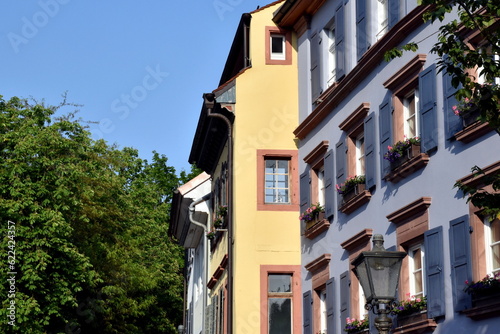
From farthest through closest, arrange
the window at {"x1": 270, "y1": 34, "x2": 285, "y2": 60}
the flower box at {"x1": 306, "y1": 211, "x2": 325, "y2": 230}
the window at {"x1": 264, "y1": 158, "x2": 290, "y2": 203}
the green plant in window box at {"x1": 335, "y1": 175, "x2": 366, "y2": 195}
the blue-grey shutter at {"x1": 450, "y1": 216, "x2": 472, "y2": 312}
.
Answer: the window at {"x1": 270, "y1": 34, "x2": 285, "y2": 60} < the window at {"x1": 264, "y1": 158, "x2": 290, "y2": 203} < the flower box at {"x1": 306, "y1": 211, "x2": 325, "y2": 230} < the green plant in window box at {"x1": 335, "y1": 175, "x2": 366, "y2": 195} < the blue-grey shutter at {"x1": 450, "y1": 216, "x2": 472, "y2": 312}

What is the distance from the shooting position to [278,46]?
25203 millimetres

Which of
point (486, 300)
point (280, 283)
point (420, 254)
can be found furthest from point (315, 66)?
point (486, 300)

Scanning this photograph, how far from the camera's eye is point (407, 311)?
16.1 meters

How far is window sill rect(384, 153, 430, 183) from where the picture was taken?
16.0 meters

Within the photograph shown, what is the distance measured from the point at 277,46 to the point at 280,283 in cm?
593

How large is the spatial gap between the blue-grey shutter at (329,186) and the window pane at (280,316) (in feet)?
10.7

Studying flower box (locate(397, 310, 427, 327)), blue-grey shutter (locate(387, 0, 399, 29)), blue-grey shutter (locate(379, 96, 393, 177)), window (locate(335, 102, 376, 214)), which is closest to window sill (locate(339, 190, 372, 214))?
window (locate(335, 102, 376, 214))

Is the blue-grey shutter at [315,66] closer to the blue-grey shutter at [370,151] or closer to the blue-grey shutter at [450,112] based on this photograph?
the blue-grey shutter at [370,151]

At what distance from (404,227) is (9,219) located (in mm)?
18956

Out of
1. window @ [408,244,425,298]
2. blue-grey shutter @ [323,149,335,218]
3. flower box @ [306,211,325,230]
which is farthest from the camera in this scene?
flower box @ [306,211,325,230]

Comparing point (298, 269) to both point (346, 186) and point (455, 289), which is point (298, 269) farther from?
point (455, 289)

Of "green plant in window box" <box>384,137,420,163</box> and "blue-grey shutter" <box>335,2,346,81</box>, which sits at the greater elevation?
"blue-grey shutter" <box>335,2,346,81</box>

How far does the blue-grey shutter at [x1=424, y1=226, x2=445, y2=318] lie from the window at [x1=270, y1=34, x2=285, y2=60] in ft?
33.8

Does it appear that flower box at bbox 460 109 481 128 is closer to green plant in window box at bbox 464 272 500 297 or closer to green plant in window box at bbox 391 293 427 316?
green plant in window box at bbox 464 272 500 297
